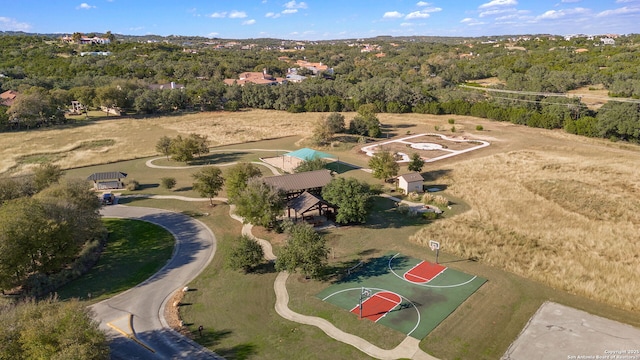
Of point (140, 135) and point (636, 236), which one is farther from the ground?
point (140, 135)

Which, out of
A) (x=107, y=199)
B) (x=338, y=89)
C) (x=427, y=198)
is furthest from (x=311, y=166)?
(x=338, y=89)

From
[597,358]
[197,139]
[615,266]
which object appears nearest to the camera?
[597,358]

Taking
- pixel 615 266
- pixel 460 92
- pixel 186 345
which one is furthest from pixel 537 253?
pixel 460 92

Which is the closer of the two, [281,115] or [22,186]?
[22,186]

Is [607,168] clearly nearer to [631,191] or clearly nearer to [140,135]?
[631,191]

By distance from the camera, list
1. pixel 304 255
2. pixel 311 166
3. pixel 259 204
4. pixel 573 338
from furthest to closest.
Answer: pixel 311 166
pixel 259 204
pixel 304 255
pixel 573 338

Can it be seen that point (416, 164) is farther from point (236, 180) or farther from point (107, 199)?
point (107, 199)
